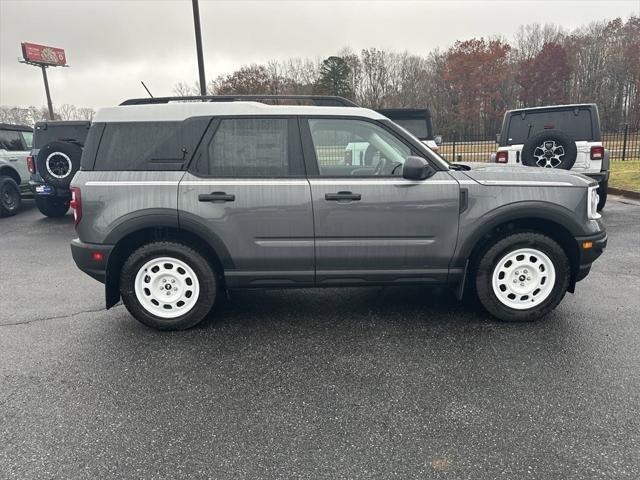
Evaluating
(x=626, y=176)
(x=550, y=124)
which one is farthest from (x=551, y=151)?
(x=626, y=176)

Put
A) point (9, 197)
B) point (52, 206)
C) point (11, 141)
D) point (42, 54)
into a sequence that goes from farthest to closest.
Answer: point (42, 54), point (11, 141), point (9, 197), point (52, 206)

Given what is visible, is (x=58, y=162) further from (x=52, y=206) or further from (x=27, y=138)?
(x=27, y=138)

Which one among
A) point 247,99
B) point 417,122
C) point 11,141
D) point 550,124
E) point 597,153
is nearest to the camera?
point 247,99

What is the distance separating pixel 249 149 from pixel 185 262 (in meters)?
1.10

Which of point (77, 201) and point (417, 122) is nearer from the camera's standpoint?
point (77, 201)

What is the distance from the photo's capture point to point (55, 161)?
8617 mm

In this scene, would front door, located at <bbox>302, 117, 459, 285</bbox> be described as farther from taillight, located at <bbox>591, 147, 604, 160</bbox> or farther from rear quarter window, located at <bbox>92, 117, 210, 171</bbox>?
taillight, located at <bbox>591, 147, 604, 160</bbox>

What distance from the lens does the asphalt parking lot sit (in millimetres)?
2238

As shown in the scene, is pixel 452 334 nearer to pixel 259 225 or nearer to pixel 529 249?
pixel 529 249

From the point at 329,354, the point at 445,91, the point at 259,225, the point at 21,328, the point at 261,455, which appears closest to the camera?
the point at 261,455

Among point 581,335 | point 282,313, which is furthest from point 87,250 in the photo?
point 581,335

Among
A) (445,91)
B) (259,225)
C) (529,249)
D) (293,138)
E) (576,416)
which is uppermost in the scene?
(445,91)

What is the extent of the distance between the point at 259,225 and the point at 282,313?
1.05 m

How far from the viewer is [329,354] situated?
3.41 meters
